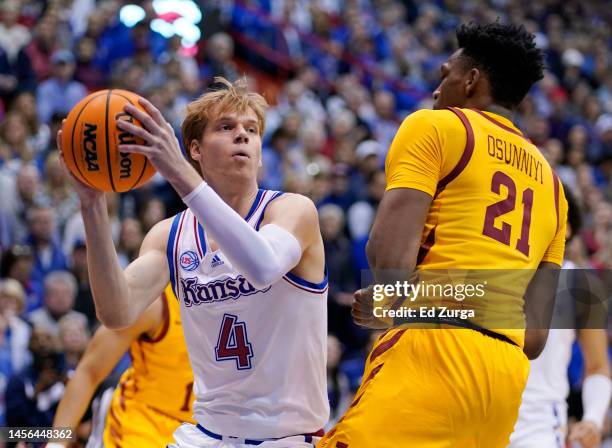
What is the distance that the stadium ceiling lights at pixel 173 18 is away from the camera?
12133 mm

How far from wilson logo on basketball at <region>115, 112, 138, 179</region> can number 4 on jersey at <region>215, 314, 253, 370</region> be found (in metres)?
0.78

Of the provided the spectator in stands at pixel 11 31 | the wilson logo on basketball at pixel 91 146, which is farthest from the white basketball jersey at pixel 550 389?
the spectator in stands at pixel 11 31

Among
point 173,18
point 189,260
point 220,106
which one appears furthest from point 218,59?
point 189,260

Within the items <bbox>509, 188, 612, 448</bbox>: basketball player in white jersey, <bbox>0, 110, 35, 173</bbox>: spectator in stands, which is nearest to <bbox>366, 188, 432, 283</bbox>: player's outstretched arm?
<bbox>509, 188, 612, 448</bbox>: basketball player in white jersey

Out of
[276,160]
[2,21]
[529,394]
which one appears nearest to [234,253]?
[529,394]

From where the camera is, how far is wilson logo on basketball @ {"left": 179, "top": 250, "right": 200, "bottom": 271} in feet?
12.1

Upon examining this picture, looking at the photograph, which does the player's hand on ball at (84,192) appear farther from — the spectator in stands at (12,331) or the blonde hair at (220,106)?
the spectator in stands at (12,331)

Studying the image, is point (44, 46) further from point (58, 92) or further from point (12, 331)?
point (12, 331)

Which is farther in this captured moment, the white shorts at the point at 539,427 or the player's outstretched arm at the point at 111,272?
the white shorts at the point at 539,427

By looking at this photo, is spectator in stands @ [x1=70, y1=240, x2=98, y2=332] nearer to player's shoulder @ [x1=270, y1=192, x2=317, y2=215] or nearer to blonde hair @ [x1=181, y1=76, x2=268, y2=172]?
blonde hair @ [x1=181, y1=76, x2=268, y2=172]

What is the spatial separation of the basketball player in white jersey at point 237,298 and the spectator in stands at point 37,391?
2.04m

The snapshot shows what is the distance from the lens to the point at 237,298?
356cm

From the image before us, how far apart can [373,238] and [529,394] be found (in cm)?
254

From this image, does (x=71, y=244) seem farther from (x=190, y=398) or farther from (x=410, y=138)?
(x=410, y=138)
